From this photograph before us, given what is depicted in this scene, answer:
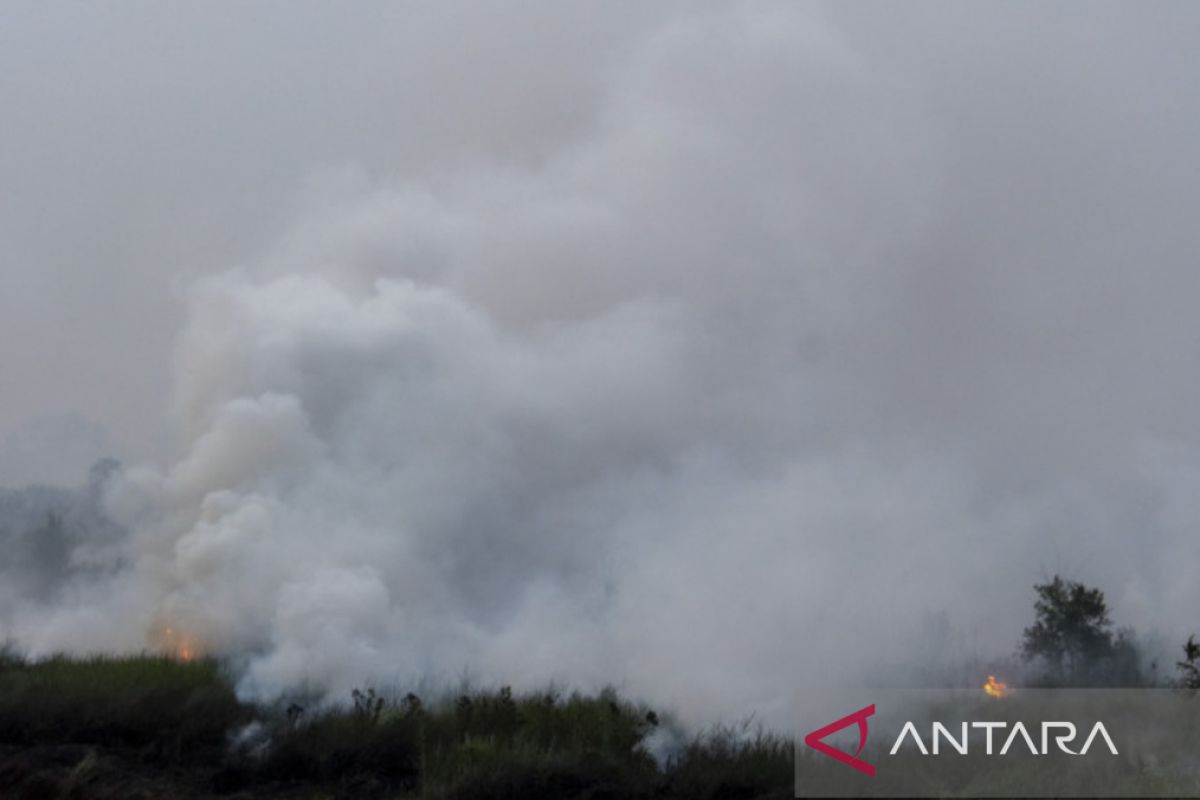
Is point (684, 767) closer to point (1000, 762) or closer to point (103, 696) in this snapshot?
point (1000, 762)

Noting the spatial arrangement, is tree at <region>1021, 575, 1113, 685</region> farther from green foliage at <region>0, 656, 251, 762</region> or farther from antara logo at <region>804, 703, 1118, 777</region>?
green foliage at <region>0, 656, 251, 762</region>

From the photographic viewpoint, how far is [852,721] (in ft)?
38.7

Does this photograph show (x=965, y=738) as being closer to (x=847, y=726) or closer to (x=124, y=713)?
(x=847, y=726)

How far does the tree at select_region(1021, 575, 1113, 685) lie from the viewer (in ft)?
49.8

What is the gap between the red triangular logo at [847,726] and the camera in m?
10.2

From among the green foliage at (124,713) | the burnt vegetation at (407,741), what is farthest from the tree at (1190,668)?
the green foliage at (124,713)

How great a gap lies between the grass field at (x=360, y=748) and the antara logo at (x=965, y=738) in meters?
0.72

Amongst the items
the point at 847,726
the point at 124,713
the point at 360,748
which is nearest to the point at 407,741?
the point at 360,748

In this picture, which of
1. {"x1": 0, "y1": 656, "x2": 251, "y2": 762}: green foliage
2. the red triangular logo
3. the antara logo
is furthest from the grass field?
the antara logo

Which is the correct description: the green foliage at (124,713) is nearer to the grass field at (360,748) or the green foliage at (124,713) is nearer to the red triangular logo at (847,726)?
the grass field at (360,748)

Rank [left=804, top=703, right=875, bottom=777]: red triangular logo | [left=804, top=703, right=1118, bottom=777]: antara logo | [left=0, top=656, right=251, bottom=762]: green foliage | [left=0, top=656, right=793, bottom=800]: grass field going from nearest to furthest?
[left=804, top=703, right=875, bottom=777]: red triangular logo < [left=804, top=703, right=1118, bottom=777]: antara logo < [left=0, top=656, right=793, bottom=800]: grass field < [left=0, top=656, right=251, bottom=762]: green foliage

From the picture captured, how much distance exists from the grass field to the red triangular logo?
20.5 inches

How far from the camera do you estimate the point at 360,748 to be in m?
12.9

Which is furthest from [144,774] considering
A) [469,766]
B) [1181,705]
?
[1181,705]
